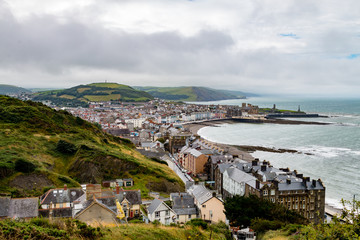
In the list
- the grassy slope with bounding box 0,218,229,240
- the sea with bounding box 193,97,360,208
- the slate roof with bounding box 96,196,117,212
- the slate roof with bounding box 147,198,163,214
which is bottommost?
the sea with bounding box 193,97,360,208

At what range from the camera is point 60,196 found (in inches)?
985

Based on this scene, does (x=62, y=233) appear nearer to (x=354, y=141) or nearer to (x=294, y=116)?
(x=354, y=141)

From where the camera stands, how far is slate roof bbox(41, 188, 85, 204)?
24.7 metres

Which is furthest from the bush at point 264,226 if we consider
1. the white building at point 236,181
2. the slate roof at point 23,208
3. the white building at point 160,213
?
the slate roof at point 23,208

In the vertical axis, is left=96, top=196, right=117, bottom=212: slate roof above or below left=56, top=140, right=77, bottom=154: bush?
below

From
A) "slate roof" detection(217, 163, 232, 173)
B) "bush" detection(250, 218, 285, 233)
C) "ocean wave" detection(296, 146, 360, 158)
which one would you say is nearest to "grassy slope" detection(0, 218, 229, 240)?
"bush" detection(250, 218, 285, 233)

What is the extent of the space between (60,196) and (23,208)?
407 centimetres

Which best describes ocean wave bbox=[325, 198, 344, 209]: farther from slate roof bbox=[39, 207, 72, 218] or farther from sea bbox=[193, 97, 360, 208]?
slate roof bbox=[39, 207, 72, 218]

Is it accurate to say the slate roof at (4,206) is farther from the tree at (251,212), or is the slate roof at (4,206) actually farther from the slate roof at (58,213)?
the tree at (251,212)

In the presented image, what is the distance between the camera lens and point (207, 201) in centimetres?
2841

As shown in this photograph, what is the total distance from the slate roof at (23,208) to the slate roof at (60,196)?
290 cm

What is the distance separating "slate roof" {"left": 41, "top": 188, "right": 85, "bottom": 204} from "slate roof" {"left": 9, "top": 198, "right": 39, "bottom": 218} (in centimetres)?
290

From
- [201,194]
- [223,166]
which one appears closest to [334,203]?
[223,166]

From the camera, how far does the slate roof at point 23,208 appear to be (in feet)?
67.5
